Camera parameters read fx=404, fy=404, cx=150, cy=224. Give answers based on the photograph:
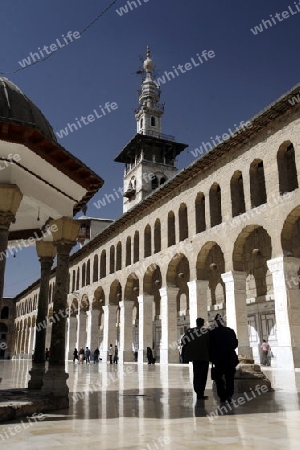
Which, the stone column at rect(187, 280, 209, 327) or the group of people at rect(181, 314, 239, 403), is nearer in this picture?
the group of people at rect(181, 314, 239, 403)

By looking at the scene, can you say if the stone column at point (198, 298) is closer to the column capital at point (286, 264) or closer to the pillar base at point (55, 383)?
the column capital at point (286, 264)

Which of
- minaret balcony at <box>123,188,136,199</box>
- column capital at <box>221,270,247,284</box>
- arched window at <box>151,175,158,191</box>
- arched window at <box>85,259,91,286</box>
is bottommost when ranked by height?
column capital at <box>221,270,247,284</box>

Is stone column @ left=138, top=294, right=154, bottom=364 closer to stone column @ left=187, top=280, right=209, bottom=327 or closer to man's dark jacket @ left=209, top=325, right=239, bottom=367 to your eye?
stone column @ left=187, top=280, right=209, bottom=327

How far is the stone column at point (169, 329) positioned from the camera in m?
22.3

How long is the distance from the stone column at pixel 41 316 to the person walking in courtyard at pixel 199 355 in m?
3.53

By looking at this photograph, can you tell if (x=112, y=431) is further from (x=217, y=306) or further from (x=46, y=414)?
(x=217, y=306)

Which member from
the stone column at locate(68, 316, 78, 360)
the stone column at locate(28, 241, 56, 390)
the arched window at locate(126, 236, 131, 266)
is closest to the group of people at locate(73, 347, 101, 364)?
the stone column at locate(68, 316, 78, 360)

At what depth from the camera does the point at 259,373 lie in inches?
335

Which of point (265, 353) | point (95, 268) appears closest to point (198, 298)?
point (265, 353)

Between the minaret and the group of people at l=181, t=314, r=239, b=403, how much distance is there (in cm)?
3900

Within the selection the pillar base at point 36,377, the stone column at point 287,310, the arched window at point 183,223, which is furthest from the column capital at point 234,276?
the pillar base at point 36,377

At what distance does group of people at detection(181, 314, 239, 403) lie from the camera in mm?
7121

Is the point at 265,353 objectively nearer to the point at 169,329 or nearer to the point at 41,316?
the point at 169,329

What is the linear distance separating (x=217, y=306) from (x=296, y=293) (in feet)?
32.5
